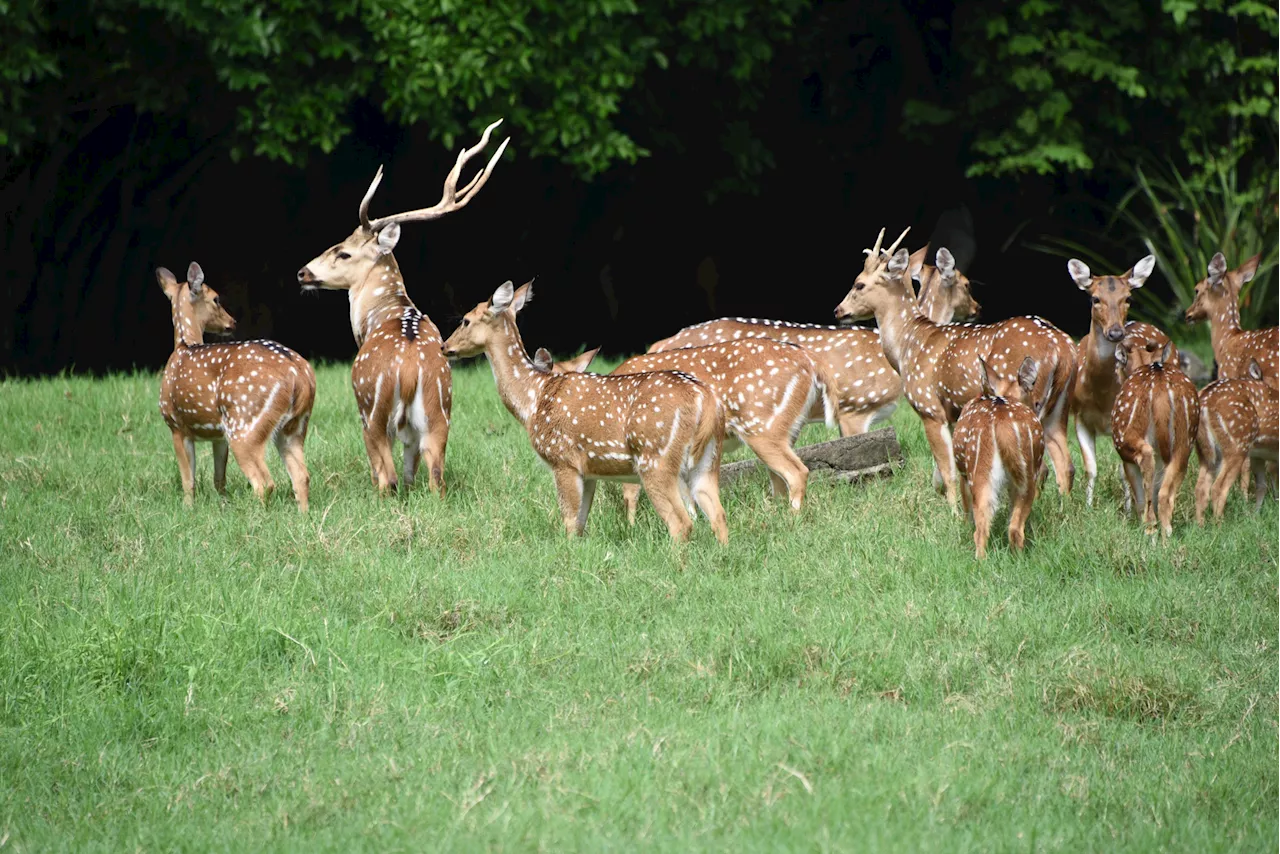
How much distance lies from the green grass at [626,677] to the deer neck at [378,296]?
1581 mm

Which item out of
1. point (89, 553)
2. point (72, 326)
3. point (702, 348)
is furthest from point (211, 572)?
point (72, 326)

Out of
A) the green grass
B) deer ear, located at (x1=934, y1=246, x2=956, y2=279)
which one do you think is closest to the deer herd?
the green grass

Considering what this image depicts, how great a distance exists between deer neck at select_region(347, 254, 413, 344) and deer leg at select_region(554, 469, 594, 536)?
7.88ft

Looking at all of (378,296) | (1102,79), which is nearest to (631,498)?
(378,296)

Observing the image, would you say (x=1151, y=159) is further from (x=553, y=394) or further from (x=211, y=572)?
(x=211, y=572)

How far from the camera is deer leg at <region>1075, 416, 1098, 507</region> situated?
8336 millimetres

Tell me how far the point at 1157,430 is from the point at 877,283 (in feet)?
8.04

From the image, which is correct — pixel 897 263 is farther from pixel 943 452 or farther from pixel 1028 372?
pixel 1028 372

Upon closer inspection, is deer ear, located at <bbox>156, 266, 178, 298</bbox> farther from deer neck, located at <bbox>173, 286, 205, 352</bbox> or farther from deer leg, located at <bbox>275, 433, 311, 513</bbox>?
deer leg, located at <bbox>275, 433, 311, 513</bbox>

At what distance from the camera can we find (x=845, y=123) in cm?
1789

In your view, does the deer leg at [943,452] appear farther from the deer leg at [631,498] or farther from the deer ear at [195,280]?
the deer ear at [195,280]

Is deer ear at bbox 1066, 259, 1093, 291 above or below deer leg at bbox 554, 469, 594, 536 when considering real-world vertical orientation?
above

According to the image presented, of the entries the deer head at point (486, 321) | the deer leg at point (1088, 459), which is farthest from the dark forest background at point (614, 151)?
the deer leg at point (1088, 459)

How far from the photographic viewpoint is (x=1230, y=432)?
7.72m
